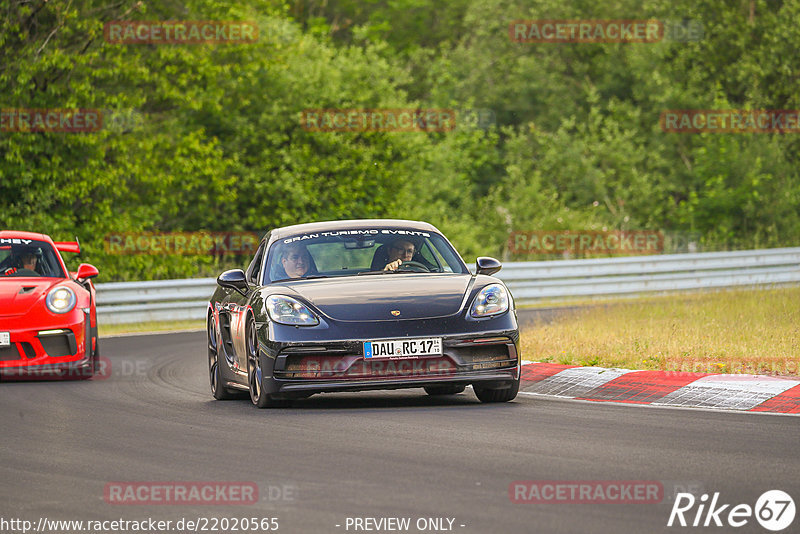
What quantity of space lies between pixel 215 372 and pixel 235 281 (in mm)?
1107

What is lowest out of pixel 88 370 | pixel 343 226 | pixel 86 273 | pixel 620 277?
pixel 620 277

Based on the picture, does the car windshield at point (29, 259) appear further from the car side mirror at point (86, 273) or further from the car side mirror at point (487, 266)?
the car side mirror at point (487, 266)

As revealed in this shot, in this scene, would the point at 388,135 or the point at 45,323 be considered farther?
the point at 388,135

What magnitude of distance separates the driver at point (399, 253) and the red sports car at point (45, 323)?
381 centimetres

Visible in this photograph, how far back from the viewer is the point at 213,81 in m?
33.7

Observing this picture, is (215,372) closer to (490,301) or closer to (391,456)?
(490,301)

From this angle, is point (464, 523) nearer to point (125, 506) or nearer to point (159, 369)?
point (125, 506)

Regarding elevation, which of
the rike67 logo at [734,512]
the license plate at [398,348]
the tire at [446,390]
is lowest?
the tire at [446,390]

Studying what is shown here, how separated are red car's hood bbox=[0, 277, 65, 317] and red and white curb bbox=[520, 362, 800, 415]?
4.73 metres

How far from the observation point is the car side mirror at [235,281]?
34.5 ft

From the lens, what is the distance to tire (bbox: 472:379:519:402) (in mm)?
9883

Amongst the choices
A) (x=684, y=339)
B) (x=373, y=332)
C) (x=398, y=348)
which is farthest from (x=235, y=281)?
(x=684, y=339)

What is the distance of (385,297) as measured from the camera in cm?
958

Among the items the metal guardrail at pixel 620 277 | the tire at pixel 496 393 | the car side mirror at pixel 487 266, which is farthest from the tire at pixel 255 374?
the metal guardrail at pixel 620 277
